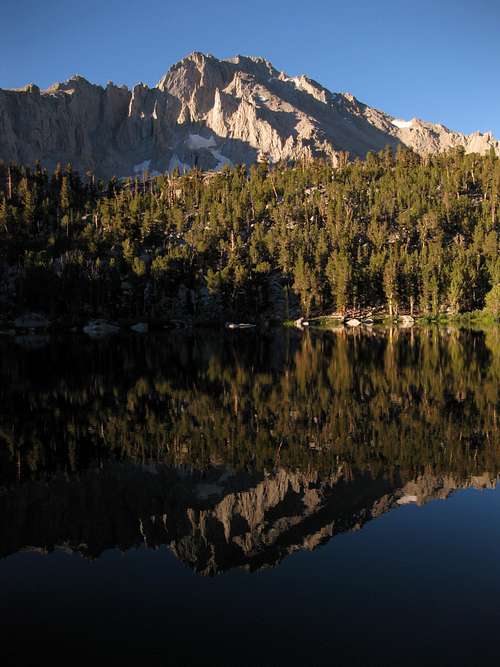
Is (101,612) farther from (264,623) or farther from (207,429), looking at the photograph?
(207,429)

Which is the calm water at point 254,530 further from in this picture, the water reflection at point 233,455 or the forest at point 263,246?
the forest at point 263,246

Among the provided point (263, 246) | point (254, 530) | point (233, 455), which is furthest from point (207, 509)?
point (263, 246)

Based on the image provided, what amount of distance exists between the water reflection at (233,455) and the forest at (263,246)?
299 ft

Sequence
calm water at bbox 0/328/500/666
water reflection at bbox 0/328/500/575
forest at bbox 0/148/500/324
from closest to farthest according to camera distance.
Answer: calm water at bbox 0/328/500/666
water reflection at bbox 0/328/500/575
forest at bbox 0/148/500/324

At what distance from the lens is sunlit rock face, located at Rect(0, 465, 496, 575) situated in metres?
14.8

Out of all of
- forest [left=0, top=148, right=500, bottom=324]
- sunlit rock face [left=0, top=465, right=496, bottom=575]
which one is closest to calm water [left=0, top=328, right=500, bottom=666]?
sunlit rock face [left=0, top=465, right=496, bottom=575]

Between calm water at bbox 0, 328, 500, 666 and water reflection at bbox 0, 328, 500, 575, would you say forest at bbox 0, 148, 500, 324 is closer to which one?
water reflection at bbox 0, 328, 500, 575

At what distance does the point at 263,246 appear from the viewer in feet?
522

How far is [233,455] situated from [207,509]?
20.2 ft

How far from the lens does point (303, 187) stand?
7402 inches

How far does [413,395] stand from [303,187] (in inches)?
6443

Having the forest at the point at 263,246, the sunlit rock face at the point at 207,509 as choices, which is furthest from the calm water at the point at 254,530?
the forest at the point at 263,246

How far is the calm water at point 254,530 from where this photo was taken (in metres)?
10.6

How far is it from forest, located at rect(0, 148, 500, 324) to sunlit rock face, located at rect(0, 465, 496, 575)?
4436 inches
